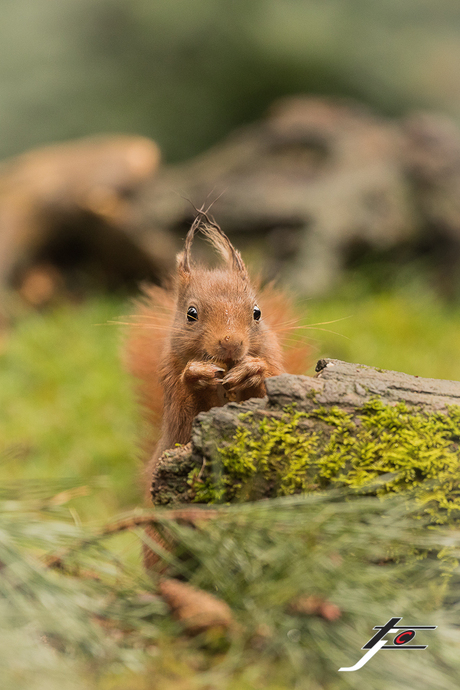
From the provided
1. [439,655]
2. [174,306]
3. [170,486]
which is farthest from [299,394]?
[174,306]

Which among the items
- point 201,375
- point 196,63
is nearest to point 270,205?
point 196,63

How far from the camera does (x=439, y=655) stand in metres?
0.55

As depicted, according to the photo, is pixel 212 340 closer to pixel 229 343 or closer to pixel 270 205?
pixel 229 343

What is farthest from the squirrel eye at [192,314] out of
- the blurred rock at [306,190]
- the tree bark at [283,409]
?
the blurred rock at [306,190]

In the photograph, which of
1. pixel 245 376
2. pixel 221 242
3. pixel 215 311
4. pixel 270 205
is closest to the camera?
pixel 245 376

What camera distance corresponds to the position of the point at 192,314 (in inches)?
41.6

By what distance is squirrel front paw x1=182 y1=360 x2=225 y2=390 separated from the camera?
922 mm

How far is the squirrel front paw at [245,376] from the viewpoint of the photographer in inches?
35.5

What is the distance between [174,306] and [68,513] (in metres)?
0.55

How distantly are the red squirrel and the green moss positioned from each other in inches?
8.7

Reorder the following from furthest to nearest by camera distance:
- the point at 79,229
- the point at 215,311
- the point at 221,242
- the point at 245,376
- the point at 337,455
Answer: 1. the point at 79,229
2. the point at 221,242
3. the point at 215,311
4. the point at 245,376
5. the point at 337,455

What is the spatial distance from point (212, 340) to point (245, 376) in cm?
11

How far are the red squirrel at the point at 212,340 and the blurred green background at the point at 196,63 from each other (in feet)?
9.52

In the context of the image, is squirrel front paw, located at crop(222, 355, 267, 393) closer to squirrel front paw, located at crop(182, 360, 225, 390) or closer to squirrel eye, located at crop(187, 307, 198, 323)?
Result: squirrel front paw, located at crop(182, 360, 225, 390)
